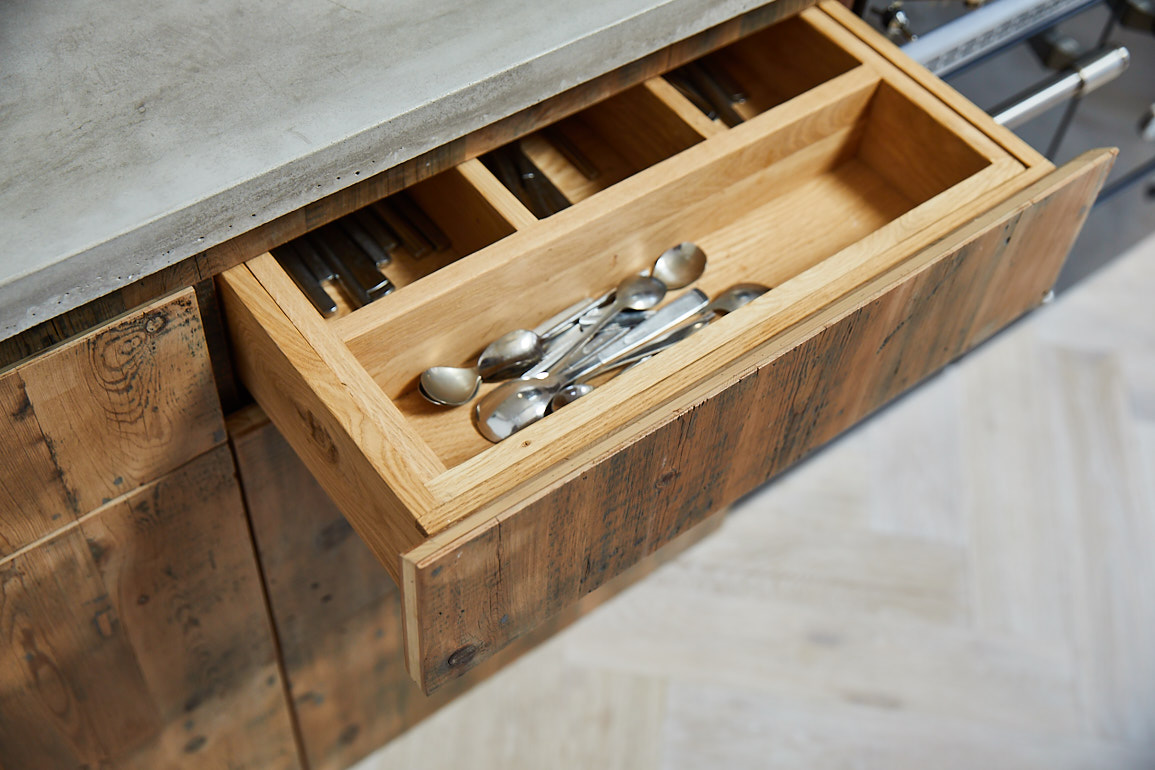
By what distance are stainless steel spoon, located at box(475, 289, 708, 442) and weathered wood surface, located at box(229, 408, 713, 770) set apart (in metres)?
0.20

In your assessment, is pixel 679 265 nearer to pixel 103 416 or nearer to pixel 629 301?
pixel 629 301

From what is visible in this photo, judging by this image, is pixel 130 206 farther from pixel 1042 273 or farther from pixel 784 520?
pixel 784 520

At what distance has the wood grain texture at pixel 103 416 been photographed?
760 millimetres

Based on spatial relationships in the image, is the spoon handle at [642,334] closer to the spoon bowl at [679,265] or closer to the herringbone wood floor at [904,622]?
the spoon bowl at [679,265]

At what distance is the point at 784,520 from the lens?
5.51 feet

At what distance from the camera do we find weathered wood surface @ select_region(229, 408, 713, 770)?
3.22ft

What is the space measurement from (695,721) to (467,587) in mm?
888

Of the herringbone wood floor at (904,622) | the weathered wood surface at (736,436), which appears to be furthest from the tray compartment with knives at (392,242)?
the herringbone wood floor at (904,622)

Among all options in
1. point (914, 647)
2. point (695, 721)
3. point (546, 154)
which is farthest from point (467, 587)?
point (914, 647)

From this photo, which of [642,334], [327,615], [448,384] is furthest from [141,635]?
[642,334]

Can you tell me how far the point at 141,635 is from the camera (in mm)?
1009

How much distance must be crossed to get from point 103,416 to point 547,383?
31 cm

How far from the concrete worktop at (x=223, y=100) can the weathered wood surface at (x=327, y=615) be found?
24 cm

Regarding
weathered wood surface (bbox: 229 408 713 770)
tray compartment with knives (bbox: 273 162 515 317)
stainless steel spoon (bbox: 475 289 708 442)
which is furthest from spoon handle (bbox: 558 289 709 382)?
weathered wood surface (bbox: 229 408 713 770)
